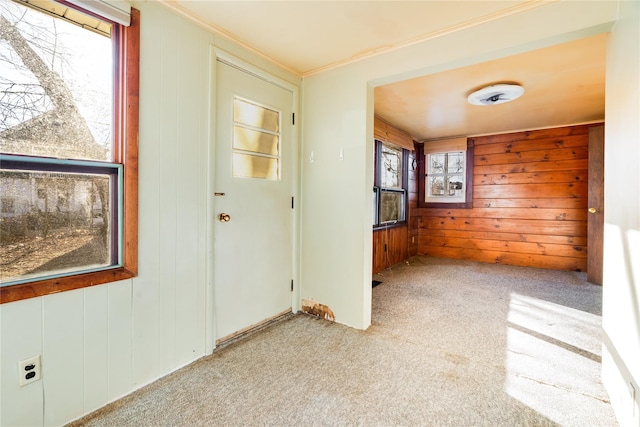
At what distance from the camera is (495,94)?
2746 mm

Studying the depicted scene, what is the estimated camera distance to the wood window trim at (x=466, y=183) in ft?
16.0

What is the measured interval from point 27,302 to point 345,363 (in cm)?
168

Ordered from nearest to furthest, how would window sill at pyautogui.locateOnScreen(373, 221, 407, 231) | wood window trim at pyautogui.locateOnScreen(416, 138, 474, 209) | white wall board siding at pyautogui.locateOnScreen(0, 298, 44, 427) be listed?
white wall board siding at pyautogui.locateOnScreen(0, 298, 44, 427) < window sill at pyautogui.locateOnScreen(373, 221, 407, 231) < wood window trim at pyautogui.locateOnScreen(416, 138, 474, 209)

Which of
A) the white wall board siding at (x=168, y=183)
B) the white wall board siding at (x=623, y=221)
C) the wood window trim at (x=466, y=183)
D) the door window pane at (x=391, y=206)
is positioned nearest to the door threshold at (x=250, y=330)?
the white wall board siding at (x=168, y=183)

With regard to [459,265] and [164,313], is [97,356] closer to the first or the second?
[164,313]

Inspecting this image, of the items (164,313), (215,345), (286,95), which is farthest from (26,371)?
(286,95)

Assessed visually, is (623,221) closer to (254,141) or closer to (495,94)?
(495,94)

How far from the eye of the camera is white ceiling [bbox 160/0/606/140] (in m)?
1.67

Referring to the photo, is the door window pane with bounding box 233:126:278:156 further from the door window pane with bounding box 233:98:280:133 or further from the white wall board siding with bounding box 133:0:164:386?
the white wall board siding with bounding box 133:0:164:386

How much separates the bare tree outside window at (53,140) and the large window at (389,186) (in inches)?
126

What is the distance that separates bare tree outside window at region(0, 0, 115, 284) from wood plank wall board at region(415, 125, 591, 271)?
506 cm

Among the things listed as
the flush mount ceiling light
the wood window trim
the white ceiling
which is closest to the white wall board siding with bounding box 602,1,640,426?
the white ceiling

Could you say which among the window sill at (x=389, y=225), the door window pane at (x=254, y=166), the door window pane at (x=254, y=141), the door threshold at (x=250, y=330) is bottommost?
the door threshold at (x=250, y=330)

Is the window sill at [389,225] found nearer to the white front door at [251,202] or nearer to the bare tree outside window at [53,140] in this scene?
the white front door at [251,202]
